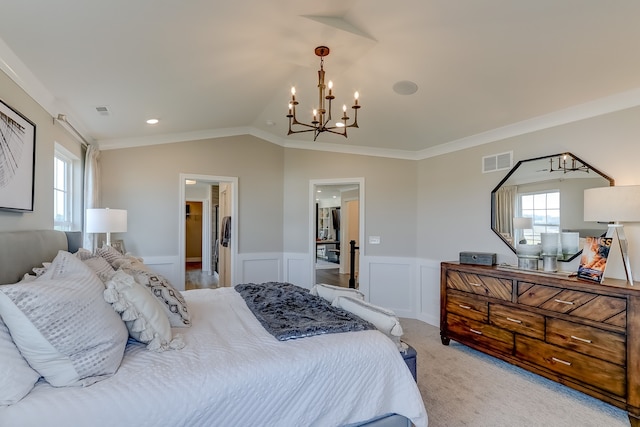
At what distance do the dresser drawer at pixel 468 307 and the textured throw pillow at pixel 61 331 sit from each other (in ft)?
10.4

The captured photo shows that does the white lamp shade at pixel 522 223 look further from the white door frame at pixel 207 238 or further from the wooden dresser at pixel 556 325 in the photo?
the white door frame at pixel 207 238

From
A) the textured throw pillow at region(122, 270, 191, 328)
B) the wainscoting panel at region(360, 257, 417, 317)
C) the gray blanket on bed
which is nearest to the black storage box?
the wainscoting panel at region(360, 257, 417, 317)

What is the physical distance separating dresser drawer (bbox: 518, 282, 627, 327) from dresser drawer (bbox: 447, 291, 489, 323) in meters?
0.41

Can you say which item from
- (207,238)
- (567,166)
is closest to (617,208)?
(567,166)

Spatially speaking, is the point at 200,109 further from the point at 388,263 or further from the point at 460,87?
the point at 388,263

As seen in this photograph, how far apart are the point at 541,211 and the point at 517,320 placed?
115 cm

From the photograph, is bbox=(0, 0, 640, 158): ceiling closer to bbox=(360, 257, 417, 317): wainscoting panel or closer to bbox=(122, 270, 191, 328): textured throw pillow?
bbox=(122, 270, 191, 328): textured throw pillow

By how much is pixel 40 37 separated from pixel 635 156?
4.34m

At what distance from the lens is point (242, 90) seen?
3.43m

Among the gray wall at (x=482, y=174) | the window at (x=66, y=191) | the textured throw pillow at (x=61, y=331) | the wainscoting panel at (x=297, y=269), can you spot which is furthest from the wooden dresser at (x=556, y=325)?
the window at (x=66, y=191)

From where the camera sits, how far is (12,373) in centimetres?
125

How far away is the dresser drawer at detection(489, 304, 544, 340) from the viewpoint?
2.91 meters

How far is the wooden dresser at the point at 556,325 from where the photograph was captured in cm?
238

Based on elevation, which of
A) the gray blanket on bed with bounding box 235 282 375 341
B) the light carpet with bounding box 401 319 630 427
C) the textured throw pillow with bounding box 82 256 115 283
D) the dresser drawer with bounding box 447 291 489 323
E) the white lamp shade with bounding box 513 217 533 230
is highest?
the white lamp shade with bounding box 513 217 533 230
